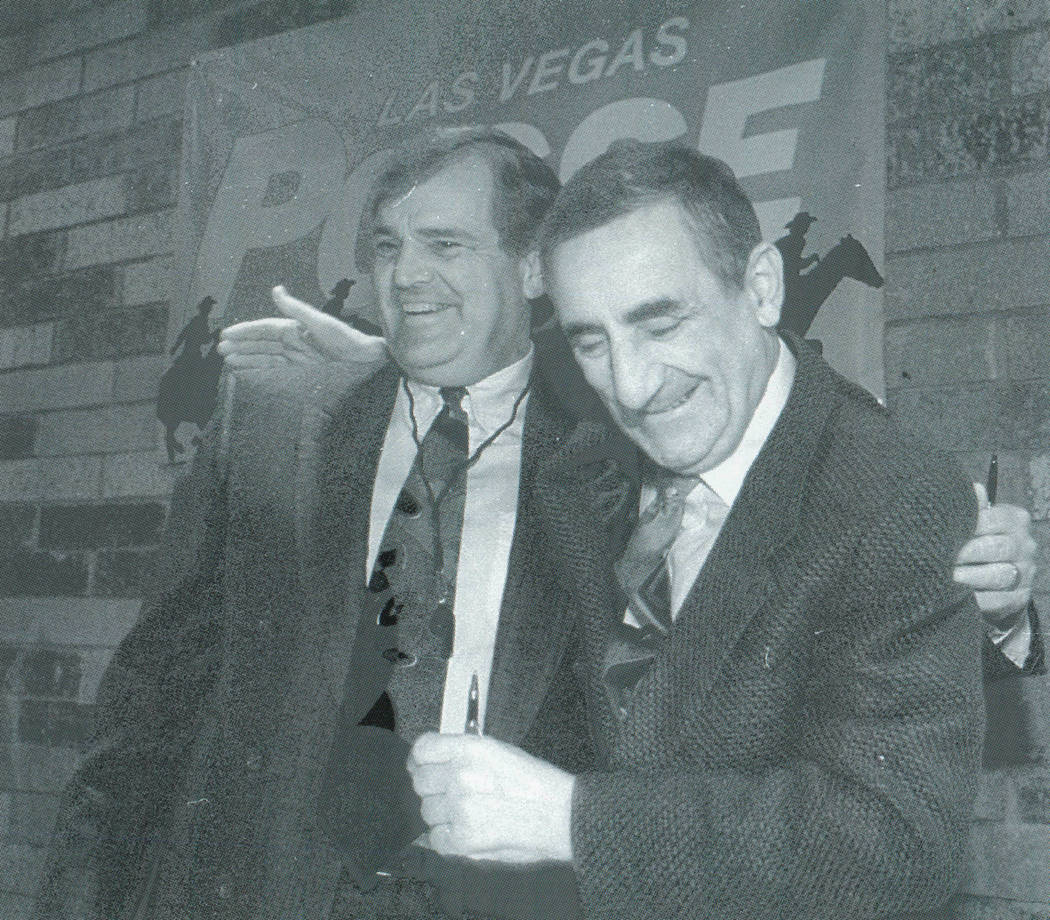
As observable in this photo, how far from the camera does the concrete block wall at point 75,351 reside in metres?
1.77

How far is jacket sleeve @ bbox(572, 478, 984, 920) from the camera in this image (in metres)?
0.67

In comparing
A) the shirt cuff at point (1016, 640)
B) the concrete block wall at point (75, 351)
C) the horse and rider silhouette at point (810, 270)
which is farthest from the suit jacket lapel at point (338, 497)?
the concrete block wall at point (75, 351)

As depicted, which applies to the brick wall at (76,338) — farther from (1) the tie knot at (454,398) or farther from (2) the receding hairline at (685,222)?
(2) the receding hairline at (685,222)

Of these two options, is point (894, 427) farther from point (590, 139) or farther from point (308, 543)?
point (590, 139)

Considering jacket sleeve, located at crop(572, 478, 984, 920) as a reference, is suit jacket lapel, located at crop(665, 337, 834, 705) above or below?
above

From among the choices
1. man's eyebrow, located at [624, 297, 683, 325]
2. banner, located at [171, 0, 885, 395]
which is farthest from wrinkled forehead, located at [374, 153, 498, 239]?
man's eyebrow, located at [624, 297, 683, 325]

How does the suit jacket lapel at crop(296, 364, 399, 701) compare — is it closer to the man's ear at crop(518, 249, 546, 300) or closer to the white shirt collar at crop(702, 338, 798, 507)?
the man's ear at crop(518, 249, 546, 300)

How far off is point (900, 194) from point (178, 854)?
1.08 metres

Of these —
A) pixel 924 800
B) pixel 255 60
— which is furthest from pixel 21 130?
pixel 924 800

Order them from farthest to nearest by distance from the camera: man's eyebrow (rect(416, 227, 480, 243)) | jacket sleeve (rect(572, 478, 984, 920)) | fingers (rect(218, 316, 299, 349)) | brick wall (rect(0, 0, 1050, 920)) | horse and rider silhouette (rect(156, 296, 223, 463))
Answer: brick wall (rect(0, 0, 1050, 920)) → horse and rider silhouette (rect(156, 296, 223, 463)) → fingers (rect(218, 316, 299, 349)) → man's eyebrow (rect(416, 227, 480, 243)) → jacket sleeve (rect(572, 478, 984, 920))

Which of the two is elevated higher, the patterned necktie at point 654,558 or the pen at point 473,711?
the patterned necktie at point 654,558

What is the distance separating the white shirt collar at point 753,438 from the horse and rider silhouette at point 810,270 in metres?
0.40

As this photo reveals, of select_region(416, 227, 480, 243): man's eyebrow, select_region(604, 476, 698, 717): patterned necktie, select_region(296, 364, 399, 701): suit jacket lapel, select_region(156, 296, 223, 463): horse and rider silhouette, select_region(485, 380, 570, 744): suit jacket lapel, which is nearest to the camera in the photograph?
select_region(604, 476, 698, 717): patterned necktie

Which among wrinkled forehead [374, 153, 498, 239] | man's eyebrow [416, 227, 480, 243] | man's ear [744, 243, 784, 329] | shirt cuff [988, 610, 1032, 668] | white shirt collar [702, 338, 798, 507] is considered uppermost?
wrinkled forehead [374, 153, 498, 239]
